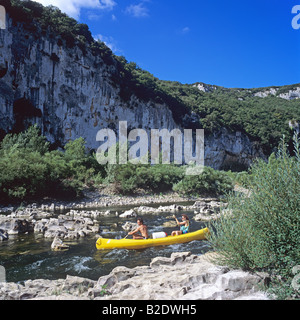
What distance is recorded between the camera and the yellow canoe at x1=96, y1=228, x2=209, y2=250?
8.23 metres

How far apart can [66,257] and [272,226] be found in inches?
238

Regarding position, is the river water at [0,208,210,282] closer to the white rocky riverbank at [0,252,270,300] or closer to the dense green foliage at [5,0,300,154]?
the white rocky riverbank at [0,252,270,300]

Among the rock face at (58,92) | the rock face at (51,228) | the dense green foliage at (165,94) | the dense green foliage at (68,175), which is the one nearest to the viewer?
the rock face at (51,228)

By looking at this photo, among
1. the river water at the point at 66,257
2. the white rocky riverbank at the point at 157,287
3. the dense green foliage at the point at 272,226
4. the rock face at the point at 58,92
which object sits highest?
the rock face at the point at 58,92

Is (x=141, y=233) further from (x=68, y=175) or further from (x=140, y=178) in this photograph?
(x=140, y=178)

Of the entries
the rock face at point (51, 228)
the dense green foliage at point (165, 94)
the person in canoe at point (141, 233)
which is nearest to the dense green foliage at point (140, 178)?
the rock face at point (51, 228)

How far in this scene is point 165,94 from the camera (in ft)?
173

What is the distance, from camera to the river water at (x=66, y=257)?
617 cm

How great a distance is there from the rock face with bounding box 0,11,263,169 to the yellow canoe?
2642 cm

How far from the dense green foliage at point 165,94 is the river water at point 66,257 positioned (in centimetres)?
3398

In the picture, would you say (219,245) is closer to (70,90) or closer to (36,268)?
(36,268)

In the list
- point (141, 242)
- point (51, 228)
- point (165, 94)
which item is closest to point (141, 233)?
point (141, 242)

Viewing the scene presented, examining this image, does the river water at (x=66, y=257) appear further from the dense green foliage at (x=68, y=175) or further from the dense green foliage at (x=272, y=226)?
the dense green foliage at (x=68, y=175)
